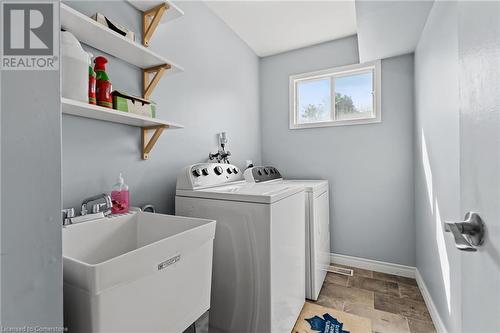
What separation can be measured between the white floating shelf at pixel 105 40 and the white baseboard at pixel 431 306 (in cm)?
238

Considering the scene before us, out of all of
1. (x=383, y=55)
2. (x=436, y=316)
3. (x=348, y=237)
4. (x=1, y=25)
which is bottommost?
(x=436, y=316)

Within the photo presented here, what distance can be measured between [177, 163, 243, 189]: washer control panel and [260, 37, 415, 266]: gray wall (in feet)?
4.00

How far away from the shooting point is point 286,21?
2273mm

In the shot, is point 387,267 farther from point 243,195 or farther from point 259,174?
point 243,195

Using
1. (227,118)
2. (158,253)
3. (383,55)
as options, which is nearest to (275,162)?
(227,118)

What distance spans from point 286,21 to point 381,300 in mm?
2657

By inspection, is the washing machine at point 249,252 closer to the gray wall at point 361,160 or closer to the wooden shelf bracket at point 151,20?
the wooden shelf bracket at point 151,20

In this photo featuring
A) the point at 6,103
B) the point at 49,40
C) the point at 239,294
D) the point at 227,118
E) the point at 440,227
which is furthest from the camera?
the point at 227,118

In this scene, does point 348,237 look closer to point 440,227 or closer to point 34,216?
point 440,227

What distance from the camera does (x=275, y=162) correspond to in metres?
2.98

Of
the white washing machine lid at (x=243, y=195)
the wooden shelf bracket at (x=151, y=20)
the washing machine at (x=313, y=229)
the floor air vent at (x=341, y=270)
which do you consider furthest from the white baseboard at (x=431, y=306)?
the wooden shelf bracket at (x=151, y=20)

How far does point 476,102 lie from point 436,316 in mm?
1810

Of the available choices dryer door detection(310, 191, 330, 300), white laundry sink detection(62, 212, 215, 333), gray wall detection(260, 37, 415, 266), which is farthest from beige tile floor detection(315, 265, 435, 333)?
white laundry sink detection(62, 212, 215, 333)

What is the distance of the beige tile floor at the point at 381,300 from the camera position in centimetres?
170
